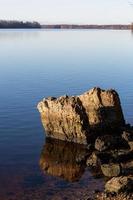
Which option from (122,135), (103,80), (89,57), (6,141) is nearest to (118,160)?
(122,135)

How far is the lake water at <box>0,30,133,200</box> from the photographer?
2981 centimetres

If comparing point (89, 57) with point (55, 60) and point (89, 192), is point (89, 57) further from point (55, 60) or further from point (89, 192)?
point (89, 192)

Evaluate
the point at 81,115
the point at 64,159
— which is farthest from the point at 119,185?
the point at 81,115

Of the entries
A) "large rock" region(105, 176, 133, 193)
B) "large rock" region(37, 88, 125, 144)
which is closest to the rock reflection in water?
"large rock" region(37, 88, 125, 144)

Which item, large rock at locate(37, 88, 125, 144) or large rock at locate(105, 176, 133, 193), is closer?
large rock at locate(105, 176, 133, 193)

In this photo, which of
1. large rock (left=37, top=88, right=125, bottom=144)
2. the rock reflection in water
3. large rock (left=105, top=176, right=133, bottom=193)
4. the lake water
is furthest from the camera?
large rock (left=37, top=88, right=125, bottom=144)

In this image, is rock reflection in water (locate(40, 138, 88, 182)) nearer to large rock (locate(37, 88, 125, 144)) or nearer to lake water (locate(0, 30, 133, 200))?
lake water (locate(0, 30, 133, 200))

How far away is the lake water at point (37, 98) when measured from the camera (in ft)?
97.8

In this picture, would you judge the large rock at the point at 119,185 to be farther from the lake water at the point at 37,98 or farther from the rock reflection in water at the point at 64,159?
the rock reflection in water at the point at 64,159

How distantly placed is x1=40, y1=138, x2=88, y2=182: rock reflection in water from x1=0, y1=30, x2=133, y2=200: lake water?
0.46m

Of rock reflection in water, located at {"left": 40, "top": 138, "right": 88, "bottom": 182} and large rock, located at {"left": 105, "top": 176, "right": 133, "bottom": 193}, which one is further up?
large rock, located at {"left": 105, "top": 176, "right": 133, "bottom": 193}

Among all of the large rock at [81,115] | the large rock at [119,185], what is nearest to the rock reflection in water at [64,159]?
the large rock at [81,115]

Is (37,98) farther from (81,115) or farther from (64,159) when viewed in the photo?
(64,159)

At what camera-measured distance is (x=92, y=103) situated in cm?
4044
